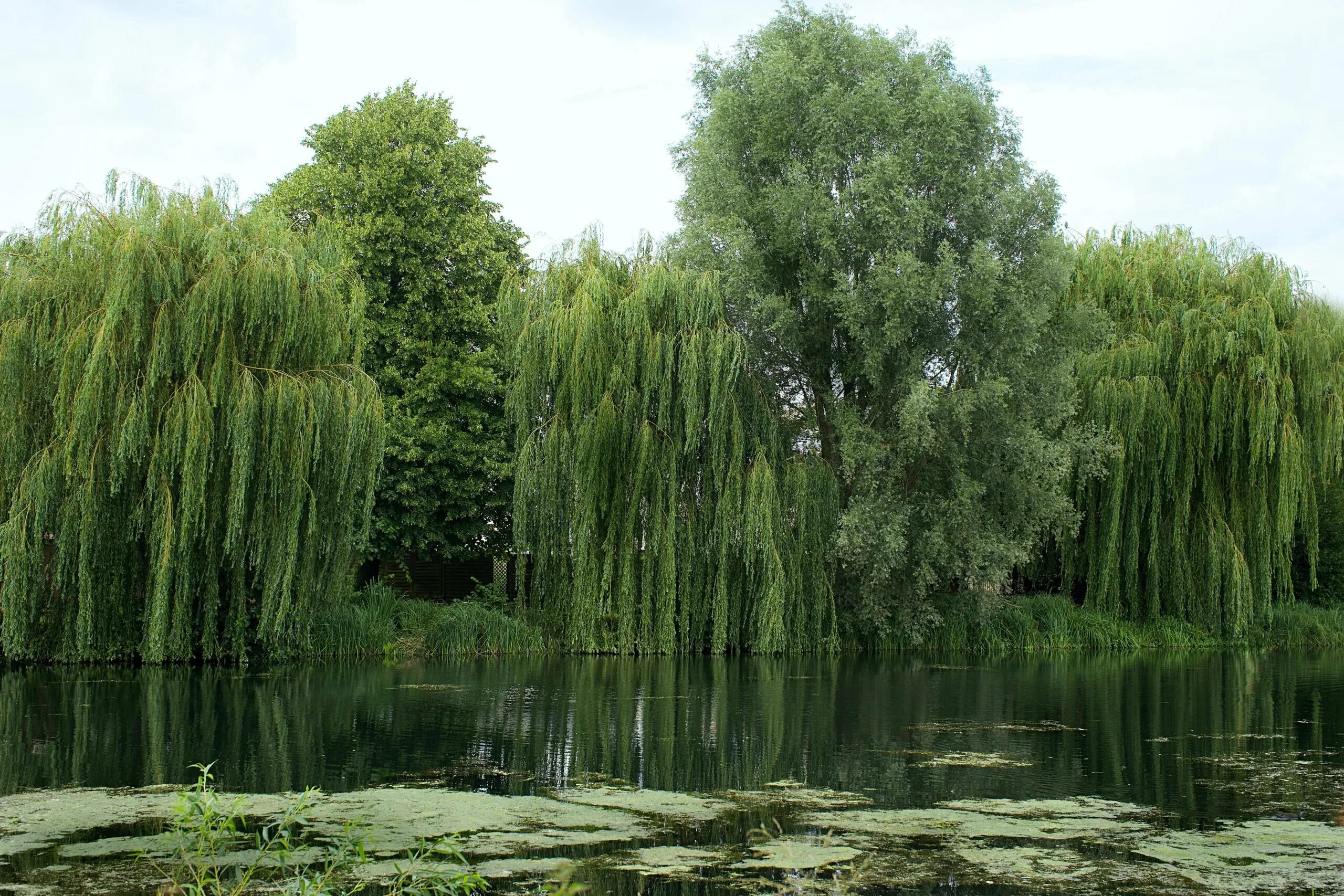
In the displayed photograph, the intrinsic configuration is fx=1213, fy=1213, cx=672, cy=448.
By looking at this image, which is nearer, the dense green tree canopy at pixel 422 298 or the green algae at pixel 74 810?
the green algae at pixel 74 810

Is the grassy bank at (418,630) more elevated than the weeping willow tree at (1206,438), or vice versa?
the weeping willow tree at (1206,438)

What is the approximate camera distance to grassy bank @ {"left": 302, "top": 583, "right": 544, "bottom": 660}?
19875 millimetres

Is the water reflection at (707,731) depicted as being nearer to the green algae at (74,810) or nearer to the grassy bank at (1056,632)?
the green algae at (74,810)

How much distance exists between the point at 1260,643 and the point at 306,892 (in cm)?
2414

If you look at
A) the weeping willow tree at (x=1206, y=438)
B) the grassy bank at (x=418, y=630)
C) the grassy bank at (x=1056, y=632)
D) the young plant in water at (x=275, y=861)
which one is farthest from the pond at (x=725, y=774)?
the weeping willow tree at (x=1206, y=438)

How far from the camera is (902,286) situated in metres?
20.3

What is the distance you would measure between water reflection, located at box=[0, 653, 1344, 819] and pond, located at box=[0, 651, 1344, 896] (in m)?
0.05

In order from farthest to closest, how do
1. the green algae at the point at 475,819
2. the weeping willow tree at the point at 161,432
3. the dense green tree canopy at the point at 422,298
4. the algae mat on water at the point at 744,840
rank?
1. the dense green tree canopy at the point at 422,298
2. the weeping willow tree at the point at 161,432
3. the green algae at the point at 475,819
4. the algae mat on water at the point at 744,840

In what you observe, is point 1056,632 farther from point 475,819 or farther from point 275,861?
point 275,861

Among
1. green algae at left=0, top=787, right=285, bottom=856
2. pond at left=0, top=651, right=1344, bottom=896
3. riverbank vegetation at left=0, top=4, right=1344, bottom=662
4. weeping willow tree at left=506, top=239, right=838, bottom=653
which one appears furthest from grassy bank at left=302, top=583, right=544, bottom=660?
green algae at left=0, top=787, right=285, bottom=856

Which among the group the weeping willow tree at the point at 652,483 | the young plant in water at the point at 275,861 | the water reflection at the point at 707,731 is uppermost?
the weeping willow tree at the point at 652,483

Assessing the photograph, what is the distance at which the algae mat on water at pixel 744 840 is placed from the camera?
5.84 m

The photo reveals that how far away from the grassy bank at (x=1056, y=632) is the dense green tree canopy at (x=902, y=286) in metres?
1.33

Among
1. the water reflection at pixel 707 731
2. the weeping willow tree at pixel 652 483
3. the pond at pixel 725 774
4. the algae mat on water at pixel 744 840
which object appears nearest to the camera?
the algae mat on water at pixel 744 840
